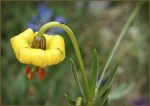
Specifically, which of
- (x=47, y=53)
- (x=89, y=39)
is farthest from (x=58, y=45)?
(x=89, y=39)

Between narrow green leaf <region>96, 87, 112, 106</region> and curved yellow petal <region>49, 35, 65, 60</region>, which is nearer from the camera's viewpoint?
curved yellow petal <region>49, 35, 65, 60</region>

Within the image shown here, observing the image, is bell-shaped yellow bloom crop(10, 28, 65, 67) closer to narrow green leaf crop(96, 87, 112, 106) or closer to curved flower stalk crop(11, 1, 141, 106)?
curved flower stalk crop(11, 1, 141, 106)

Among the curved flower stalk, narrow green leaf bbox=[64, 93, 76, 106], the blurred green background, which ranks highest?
the curved flower stalk

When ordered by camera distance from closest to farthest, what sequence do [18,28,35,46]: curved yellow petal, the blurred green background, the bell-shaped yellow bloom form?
the bell-shaped yellow bloom
[18,28,35,46]: curved yellow petal
the blurred green background

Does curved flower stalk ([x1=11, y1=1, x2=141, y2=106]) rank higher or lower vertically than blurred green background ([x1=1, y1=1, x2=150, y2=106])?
higher

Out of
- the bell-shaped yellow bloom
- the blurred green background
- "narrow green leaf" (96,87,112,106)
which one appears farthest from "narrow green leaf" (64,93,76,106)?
the blurred green background

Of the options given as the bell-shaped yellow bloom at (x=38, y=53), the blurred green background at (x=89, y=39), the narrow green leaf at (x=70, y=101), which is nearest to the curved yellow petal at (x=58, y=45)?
the bell-shaped yellow bloom at (x=38, y=53)

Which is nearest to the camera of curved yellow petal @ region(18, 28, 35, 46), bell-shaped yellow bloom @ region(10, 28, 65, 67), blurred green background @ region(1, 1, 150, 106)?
bell-shaped yellow bloom @ region(10, 28, 65, 67)

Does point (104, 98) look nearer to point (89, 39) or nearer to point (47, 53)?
point (47, 53)
